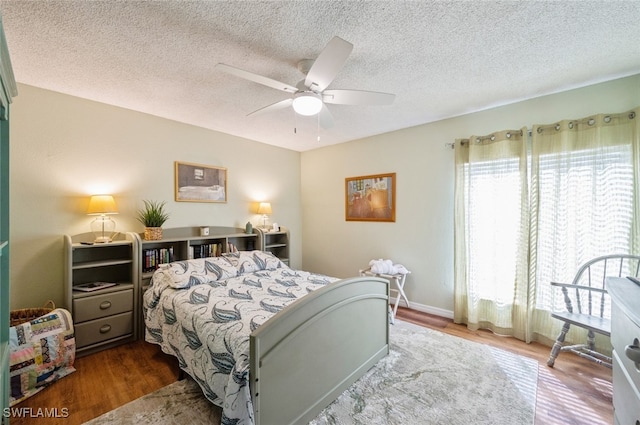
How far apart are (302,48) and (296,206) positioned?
10.8 feet

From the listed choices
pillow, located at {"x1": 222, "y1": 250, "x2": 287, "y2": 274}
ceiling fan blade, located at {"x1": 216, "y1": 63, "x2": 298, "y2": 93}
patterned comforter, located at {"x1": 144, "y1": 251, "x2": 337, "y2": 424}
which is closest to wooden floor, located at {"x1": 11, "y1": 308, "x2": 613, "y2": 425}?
patterned comforter, located at {"x1": 144, "y1": 251, "x2": 337, "y2": 424}

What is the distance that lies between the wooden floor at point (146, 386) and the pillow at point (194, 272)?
0.71 m

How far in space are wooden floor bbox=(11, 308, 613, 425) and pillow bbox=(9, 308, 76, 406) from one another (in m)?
0.08

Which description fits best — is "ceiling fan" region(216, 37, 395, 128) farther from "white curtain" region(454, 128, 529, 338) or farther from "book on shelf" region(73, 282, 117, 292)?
"book on shelf" region(73, 282, 117, 292)

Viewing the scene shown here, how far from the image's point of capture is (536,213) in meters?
2.73

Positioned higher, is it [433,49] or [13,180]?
[433,49]

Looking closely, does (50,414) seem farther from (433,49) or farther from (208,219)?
(433,49)

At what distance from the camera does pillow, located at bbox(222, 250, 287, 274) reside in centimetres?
315

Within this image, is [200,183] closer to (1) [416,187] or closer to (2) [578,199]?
(1) [416,187]

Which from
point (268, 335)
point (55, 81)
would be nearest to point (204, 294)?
point (268, 335)

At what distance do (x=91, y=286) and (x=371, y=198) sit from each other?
348cm

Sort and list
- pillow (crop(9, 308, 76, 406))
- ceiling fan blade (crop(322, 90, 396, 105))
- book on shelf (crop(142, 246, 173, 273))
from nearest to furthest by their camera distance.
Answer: pillow (crop(9, 308, 76, 406)) → ceiling fan blade (crop(322, 90, 396, 105)) → book on shelf (crop(142, 246, 173, 273))

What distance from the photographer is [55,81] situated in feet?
7.97

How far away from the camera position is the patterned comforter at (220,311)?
1.52m
